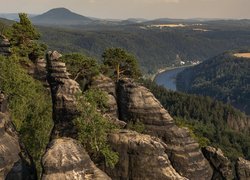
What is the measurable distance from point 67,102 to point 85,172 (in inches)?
970

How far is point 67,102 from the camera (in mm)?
62781

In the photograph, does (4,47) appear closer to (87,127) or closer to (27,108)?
(27,108)

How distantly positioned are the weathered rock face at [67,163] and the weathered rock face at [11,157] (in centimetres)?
710

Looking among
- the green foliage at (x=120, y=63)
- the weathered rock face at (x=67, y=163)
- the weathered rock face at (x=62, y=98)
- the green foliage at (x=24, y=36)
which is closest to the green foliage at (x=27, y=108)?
the weathered rock face at (x=62, y=98)

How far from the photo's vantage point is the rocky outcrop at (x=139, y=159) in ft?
152

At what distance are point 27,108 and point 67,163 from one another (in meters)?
32.7

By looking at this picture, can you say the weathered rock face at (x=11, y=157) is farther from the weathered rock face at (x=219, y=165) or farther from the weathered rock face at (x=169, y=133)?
the weathered rock face at (x=219, y=165)

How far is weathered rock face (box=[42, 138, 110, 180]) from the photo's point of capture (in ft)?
124

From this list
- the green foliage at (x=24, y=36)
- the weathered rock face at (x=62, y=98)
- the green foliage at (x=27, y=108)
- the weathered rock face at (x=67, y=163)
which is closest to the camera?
the weathered rock face at (x=67, y=163)

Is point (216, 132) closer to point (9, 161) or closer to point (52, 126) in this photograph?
point (52, 126)

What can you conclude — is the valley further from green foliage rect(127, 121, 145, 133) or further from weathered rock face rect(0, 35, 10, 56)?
weathered rock face rect(0, 35, 10, 56)

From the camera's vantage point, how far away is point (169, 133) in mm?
64875

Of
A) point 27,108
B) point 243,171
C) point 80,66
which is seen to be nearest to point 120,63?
point 80,66

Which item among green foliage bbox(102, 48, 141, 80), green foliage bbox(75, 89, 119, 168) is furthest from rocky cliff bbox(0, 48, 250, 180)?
green foliage bbox(102, 48, 141, 80)
